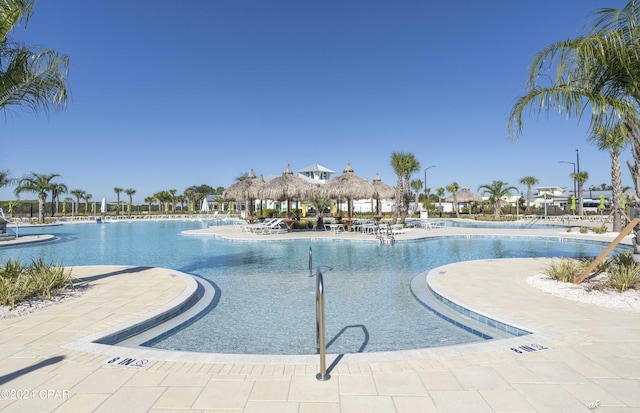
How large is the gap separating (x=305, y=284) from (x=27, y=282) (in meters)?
5.23

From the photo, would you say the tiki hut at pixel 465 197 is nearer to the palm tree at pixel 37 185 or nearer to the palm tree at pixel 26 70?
the palm tree at pixel 26 70

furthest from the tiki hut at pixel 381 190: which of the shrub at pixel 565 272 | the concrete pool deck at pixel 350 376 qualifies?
the concrete pool deck at pixel 350 376

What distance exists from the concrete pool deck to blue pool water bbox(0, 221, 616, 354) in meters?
0.90

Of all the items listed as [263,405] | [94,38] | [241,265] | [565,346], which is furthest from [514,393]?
[94,38]

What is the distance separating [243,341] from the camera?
455 cm

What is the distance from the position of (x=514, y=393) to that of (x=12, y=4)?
8785 mm

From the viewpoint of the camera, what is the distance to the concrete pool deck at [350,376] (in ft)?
8.59

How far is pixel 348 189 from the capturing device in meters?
19.4

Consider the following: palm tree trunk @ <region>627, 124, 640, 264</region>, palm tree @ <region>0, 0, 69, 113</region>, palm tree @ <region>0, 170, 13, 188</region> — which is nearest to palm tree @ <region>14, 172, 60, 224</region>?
palm tree @ <region>0, 170, 13, 188</region>

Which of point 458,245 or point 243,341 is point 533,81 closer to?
point 243,341

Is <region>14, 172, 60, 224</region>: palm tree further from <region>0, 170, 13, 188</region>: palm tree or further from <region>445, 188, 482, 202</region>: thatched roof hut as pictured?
<region>445, 188, 482, 202</region>: thatched roof hut

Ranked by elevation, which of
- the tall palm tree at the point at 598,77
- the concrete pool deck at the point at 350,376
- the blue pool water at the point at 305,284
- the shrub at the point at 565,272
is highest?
the tall palm tree at the point at 598,77

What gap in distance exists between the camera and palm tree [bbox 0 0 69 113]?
5512 millimetres

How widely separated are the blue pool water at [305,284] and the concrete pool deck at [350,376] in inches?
35.5
